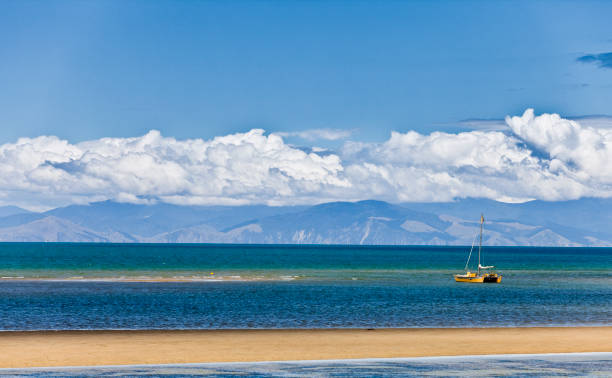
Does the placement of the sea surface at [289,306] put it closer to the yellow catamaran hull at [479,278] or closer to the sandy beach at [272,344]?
the sandy beach at [272,344]

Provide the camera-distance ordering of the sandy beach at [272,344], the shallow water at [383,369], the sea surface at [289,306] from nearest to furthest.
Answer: the shallow water at [383,369], the sandy beach at [272,344], the sea surface at [289,306]

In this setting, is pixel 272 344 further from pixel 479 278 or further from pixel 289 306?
pixel 479 278

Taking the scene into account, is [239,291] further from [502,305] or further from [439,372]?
[439,372]

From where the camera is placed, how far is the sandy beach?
37938mm

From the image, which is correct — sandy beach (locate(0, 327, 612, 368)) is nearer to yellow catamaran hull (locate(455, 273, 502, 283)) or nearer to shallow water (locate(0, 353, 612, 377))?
shallow water (locate(0, 353, 612, 377))

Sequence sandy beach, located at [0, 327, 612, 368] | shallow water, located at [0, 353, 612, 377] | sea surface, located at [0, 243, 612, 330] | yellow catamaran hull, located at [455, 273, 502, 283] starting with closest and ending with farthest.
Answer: shallow water, located at [0, 353, 612, 377] < sandy beach, located at [0, 327, 612, 368] < sea surface, located at [0, 243, 612, 330] < yellow catamaran hull, located at [455, 273, 502, 283]

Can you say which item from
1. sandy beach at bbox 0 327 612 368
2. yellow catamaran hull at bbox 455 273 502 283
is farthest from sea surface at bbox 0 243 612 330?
yellow catamaran hull at bbox 455 273 502 283

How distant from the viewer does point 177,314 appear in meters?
63.8

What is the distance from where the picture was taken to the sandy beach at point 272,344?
3794cm

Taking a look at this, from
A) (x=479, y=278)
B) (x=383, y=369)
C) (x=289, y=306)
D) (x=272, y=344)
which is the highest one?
(x=479, y=278)

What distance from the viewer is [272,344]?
44.1 metres

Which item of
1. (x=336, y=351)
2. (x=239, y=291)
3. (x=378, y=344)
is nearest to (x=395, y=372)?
(x=336, y=351)

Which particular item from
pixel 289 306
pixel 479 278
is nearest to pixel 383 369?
pixel 289 306

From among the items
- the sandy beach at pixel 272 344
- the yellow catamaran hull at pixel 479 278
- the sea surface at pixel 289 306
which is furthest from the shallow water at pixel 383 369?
the yellow catamaran hull at pixel 479 278
